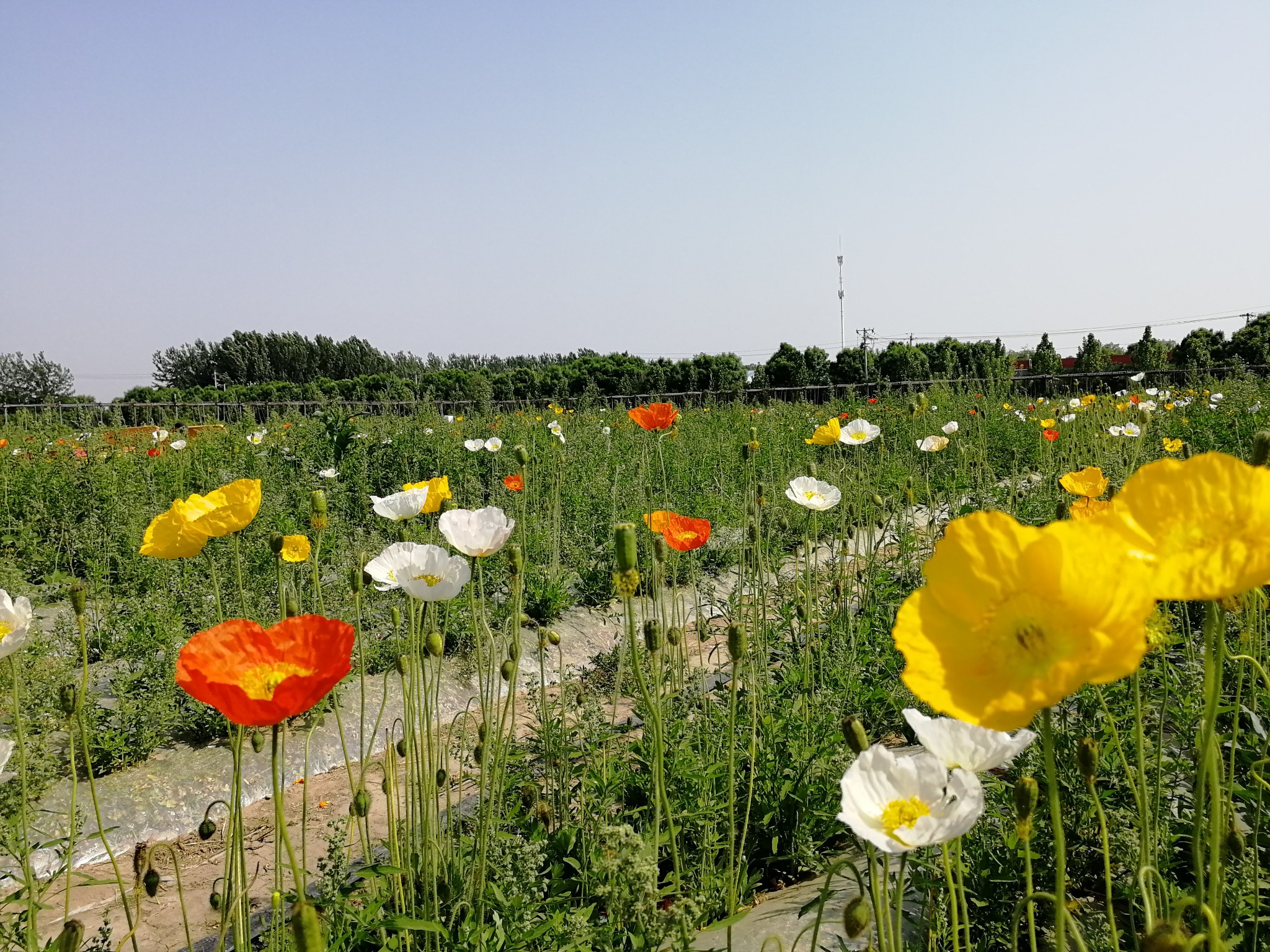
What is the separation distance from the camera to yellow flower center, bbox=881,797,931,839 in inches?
32.4

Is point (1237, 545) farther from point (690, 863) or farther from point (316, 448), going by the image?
point (316, 448)

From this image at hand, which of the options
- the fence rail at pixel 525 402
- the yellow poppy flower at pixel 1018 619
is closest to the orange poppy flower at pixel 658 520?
the yellow poppy flower at pixel 1018 619

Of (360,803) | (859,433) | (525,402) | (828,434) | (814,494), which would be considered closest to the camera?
(360,803)

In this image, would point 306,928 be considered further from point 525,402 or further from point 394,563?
point 525,402

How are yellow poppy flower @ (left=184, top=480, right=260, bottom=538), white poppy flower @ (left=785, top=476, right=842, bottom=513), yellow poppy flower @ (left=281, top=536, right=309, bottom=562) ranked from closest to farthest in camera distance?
yellow poppy flower @ (left=184, top=480, right=260, bottom=538) → yellow poppy flower @ (left=281, top=536, right=309, bottom=562) → white poppy flower @ (left=785, top=476, right=842, bottom=513)

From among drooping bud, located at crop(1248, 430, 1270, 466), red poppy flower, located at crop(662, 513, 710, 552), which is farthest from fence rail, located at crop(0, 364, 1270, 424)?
drooping bud, located at crop(1248, 430, 1270, 466)

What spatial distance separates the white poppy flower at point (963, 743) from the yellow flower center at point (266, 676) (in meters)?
0.73

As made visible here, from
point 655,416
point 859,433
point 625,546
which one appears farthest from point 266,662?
point 859,433

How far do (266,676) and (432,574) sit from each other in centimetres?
50

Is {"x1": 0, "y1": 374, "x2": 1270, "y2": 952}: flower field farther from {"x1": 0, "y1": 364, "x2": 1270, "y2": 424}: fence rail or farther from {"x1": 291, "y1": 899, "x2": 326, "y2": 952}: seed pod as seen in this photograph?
{"x1": 0, "y1": 364, "x2": 1270, "y2": 424}: fence rail

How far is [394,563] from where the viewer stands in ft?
4.99

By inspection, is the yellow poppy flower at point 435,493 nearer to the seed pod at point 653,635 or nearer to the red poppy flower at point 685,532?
the red poppy flower at point 685,532

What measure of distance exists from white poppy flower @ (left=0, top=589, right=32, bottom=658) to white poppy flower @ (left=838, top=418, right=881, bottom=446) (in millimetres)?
2815

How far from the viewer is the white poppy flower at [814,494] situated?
241cm
